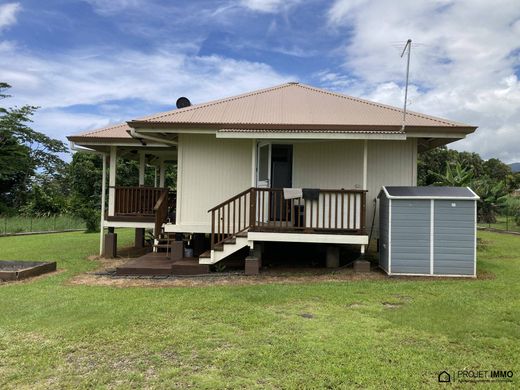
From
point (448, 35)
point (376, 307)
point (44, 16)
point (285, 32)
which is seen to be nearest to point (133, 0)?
point (44, 16)

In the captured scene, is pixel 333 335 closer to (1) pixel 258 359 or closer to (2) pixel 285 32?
(1) pixel 258 359

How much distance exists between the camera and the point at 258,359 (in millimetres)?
3883

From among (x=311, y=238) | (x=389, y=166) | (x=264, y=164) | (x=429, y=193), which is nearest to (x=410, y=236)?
(x=429, y=193)

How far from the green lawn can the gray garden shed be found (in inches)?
21.5

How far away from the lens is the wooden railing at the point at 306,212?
8070 mm

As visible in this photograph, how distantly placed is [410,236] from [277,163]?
3.53m

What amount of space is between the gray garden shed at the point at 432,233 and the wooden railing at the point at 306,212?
2.33 feet

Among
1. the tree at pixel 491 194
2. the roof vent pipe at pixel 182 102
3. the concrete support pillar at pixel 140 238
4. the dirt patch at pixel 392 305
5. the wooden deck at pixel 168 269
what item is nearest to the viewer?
the dirt patch at pixel 392 305

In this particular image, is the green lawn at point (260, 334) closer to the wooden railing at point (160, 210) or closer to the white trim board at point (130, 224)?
the wooden railing at point (160, 210)

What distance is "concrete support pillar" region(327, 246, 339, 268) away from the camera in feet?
28.9

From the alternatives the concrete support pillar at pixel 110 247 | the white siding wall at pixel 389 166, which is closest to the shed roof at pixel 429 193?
the white siding wall at pixel 389 166

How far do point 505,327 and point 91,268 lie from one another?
8.61 metres

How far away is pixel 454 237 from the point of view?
7.59 metres

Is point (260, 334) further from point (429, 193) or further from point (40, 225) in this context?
point (40, 225)
